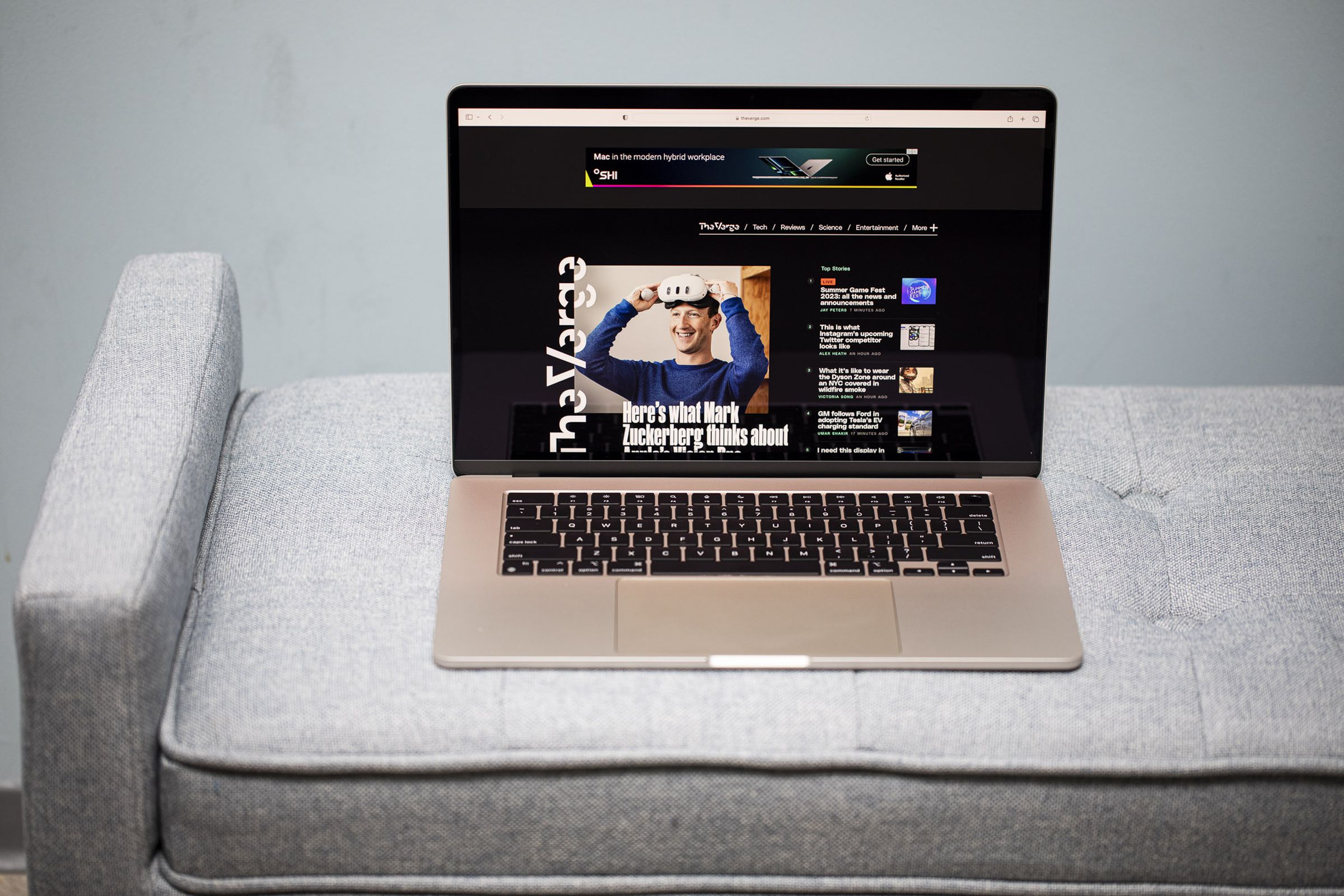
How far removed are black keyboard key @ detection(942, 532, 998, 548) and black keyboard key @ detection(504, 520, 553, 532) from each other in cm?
36

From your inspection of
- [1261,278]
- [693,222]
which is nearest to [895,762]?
[693,222]

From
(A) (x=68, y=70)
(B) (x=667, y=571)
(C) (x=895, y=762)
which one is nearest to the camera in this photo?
(C) (x=895, y=762)

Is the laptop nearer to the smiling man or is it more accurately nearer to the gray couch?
the smiling man

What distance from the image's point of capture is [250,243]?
1.54 metres

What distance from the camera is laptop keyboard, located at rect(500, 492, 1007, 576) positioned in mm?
1033

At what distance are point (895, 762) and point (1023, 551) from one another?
0.86ft

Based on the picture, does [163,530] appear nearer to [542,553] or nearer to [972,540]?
[542,553]

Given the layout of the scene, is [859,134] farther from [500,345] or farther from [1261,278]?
[1261,278]

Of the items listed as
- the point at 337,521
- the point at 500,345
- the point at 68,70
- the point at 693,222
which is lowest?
the point at 337,521

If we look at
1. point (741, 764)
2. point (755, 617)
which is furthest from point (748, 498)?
point (741, 764)

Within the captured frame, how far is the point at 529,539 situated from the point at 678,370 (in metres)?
0.21

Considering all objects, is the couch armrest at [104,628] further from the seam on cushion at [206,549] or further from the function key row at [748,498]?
the function key row at [748,498]

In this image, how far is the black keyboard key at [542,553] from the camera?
104 cm

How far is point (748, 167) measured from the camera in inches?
43.0
